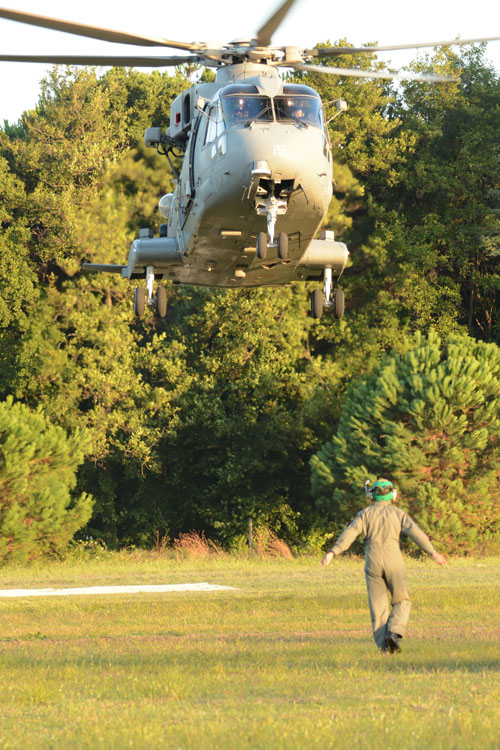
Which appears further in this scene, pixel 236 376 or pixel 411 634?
pixel 236 376

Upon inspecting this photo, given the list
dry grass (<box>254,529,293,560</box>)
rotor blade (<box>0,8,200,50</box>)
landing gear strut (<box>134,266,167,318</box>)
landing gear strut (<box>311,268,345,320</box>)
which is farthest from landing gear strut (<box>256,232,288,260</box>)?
dry grass (<box>254,529,293,560</box>)

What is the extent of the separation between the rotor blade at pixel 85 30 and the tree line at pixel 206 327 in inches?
954

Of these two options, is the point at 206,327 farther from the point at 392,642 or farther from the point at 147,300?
the point at 392,642

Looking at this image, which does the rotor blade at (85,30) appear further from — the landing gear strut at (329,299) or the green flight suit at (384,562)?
the green flight suit at (384,562)

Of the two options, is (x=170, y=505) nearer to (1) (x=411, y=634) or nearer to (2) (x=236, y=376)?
(2) (x=236, y=376)

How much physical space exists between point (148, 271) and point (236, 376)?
81.6 ft

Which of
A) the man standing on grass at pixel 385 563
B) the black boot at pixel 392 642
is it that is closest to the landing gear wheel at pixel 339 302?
the man standing on grass at pixel 385 563

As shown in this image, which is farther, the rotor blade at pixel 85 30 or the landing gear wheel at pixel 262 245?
the landing gear wheel at pixel 262 245

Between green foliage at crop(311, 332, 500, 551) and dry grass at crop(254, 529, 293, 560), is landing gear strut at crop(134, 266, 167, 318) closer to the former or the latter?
green foliage at crop(311, 332, 500, 551)

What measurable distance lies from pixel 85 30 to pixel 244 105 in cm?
329

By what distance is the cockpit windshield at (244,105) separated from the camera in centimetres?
1772

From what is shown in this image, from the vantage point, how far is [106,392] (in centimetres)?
4397

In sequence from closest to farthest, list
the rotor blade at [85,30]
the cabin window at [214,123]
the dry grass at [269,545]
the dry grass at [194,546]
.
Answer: the rotor blade at [85,30] → the cabin window at [214,123] → the dry grass at [194,546] → the dry grass at [269,545]

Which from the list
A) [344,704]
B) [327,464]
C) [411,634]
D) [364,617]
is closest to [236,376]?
[327,464]
